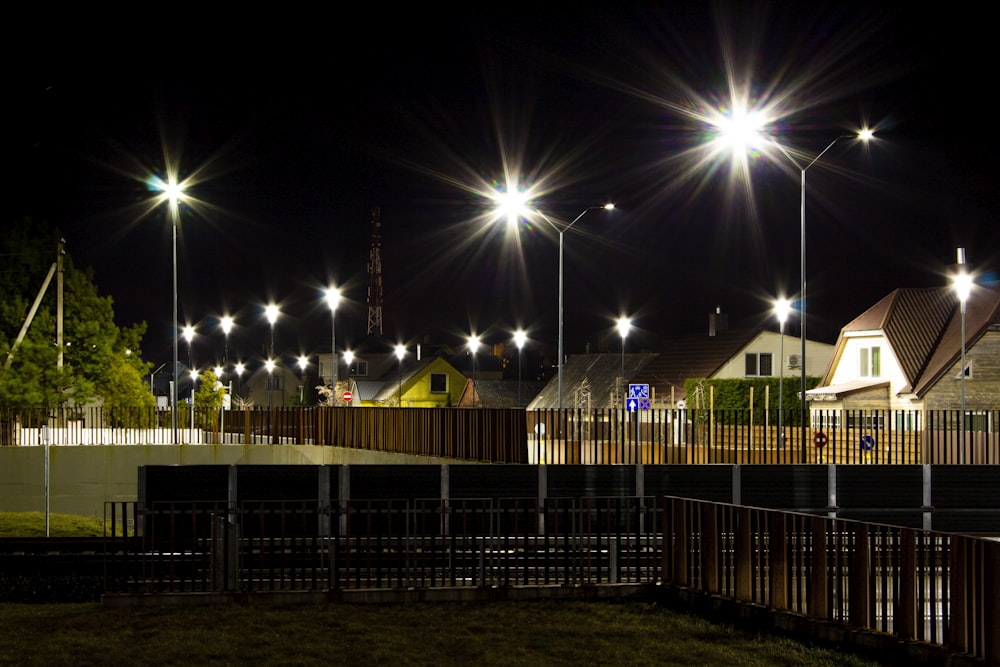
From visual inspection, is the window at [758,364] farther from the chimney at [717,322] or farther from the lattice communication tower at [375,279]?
the lattice communication tower at [375,279]

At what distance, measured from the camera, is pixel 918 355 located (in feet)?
167

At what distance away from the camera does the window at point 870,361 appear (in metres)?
52.9

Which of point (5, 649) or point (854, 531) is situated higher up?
point (854, 531)

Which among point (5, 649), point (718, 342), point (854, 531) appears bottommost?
point (5, 649)

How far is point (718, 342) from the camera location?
73.3 m

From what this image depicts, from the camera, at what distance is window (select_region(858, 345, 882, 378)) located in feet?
173

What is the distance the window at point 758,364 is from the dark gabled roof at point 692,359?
1020 mm

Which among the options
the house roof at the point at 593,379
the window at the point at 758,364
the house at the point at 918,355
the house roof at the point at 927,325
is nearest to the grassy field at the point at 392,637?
the house at the point at 918,355

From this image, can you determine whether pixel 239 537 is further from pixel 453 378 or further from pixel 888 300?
pixel 453 378

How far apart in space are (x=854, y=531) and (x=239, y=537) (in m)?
6.15

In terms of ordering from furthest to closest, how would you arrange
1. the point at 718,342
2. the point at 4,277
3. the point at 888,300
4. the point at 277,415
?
the point at 718,342 < the point at 888,300 < the point at 4,277 < the point at 277,415

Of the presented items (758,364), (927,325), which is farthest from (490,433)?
(758,364)

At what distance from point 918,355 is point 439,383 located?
5388cm

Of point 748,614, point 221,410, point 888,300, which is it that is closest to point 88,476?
point 221,410
